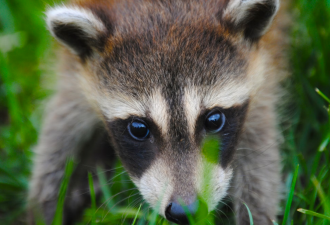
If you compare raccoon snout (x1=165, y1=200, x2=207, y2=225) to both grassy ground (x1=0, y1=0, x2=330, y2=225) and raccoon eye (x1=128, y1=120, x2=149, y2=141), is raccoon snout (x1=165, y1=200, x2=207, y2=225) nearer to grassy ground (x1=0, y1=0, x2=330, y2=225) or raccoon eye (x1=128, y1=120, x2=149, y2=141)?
raccoon eye (x1=128, y1=120, x2=149, y2=141)

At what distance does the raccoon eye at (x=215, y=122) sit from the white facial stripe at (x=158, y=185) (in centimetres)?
51

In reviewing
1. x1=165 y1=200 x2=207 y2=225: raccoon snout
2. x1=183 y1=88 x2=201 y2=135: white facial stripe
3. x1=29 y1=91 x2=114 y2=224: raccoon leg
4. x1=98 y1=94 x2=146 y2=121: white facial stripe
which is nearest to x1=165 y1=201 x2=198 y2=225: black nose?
x1=165 y1=200 x2=207 y2=225: raccoon snout

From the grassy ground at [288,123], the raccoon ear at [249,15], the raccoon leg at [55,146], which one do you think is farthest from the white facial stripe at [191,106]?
the raccoon leg at [55,146]

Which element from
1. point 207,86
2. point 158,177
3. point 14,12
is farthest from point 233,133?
point 14,12

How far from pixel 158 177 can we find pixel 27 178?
8.08 feet

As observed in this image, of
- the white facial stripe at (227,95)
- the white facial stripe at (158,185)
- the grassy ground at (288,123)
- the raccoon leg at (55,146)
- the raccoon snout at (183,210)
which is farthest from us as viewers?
the raccoon leg at (55,146)

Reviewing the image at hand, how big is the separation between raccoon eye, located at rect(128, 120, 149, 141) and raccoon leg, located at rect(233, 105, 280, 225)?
1.16 m

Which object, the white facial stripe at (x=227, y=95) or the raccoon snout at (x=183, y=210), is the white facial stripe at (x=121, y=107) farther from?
the raccoon snout at (x=183, y=210)

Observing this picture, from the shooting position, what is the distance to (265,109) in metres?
4.80

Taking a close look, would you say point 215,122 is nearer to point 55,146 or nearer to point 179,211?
point 179,211

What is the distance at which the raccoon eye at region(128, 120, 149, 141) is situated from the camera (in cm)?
386

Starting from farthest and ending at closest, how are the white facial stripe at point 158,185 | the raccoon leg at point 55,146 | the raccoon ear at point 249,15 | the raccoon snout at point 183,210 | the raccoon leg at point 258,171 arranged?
the raccoon leg at point 55,146 < the raccoon leg at point 258,171 < the raccoon ear at point 249,15 < the white facial stripe at point 158,185 < the raccoon snout at point 183,210

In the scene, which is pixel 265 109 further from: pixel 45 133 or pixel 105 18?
pixel 45 133

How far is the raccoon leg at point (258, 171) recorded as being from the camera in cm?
445
